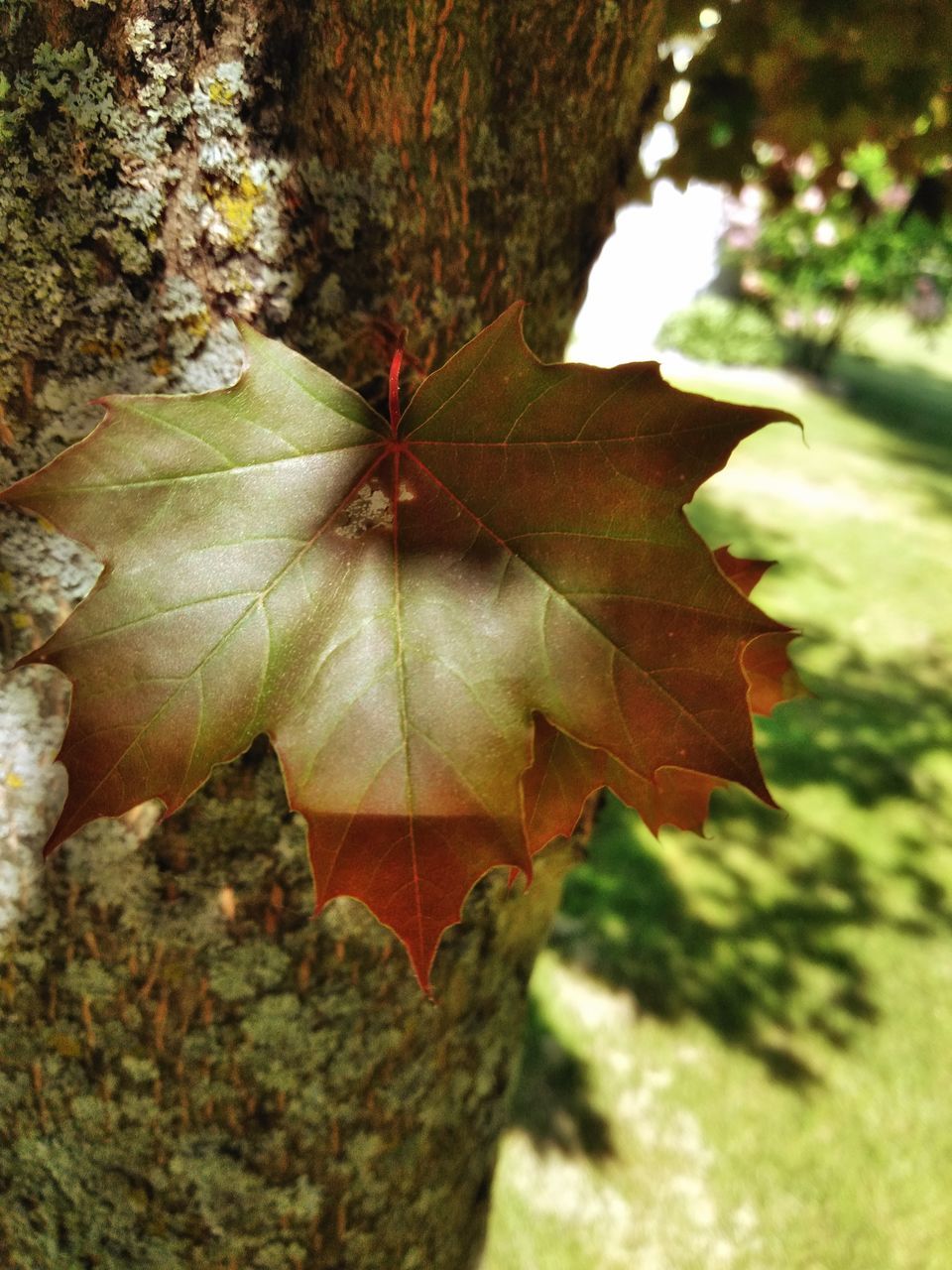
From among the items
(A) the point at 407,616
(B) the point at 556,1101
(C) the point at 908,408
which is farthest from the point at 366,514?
(C) the point at 908,408

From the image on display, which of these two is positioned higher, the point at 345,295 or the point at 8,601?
the point at 345,295

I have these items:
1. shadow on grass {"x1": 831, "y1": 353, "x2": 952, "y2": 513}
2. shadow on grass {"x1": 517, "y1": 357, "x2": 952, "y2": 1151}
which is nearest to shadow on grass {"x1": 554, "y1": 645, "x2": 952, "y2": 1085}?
shadow on grass {"x1": 517, "y1": 357, "x2": 952, "y2": 1151}

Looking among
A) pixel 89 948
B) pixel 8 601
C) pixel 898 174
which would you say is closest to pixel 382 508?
pixel 8 601

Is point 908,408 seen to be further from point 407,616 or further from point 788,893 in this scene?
point 407,616

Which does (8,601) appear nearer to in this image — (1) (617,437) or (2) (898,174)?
(1) (617,437)

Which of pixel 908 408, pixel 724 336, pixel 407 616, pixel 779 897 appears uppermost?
pixel 407 616
